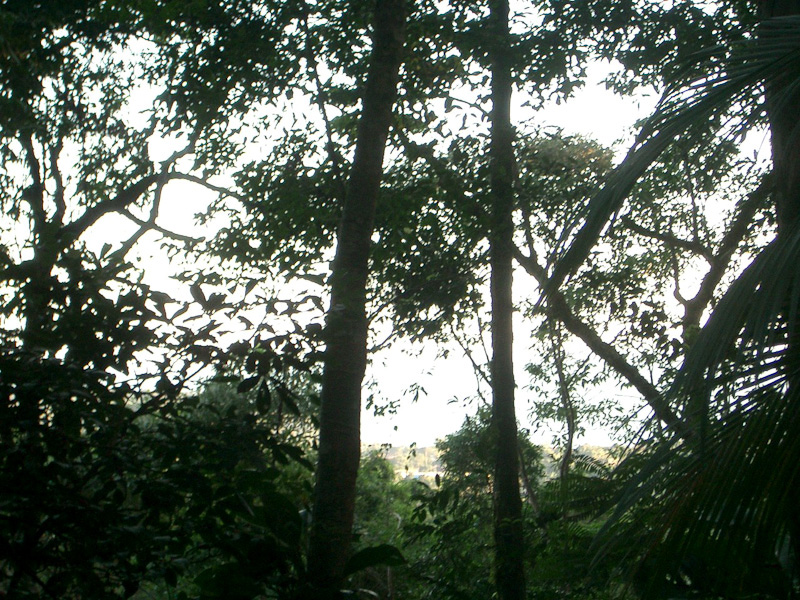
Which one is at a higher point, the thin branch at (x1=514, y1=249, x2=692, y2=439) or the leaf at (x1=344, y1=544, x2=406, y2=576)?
the thin branch at (x1=514, y1=249, x2=692, y2=439)

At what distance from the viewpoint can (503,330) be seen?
6.48m

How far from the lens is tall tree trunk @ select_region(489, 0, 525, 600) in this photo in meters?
5.27

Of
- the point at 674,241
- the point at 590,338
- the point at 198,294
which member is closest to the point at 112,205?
the point at 590,338

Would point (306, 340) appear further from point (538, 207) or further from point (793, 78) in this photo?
point (538, 207)

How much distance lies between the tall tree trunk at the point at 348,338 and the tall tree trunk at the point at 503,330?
1955 millimetres

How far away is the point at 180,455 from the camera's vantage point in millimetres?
2004

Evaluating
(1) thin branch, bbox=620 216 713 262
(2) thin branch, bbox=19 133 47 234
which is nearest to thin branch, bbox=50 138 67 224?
(2) thin branch, bbox=19 133 47 234

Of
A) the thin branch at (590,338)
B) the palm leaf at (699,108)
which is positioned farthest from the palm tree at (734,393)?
the thin branch at (590,338)

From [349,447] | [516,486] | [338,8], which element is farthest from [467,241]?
[349,447]

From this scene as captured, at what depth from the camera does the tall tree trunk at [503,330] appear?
5266 millimetres

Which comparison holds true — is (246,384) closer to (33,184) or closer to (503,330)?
(503,330)

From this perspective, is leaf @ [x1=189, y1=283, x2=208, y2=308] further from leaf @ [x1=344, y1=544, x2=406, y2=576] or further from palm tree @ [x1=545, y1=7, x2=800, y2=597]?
→ palm tree @ [x1=545, y1=7, x2=800, y2=597]

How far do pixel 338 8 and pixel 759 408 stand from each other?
382cm

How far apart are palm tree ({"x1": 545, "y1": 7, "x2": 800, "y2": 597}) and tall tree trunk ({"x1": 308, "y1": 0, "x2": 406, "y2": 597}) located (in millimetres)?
843
